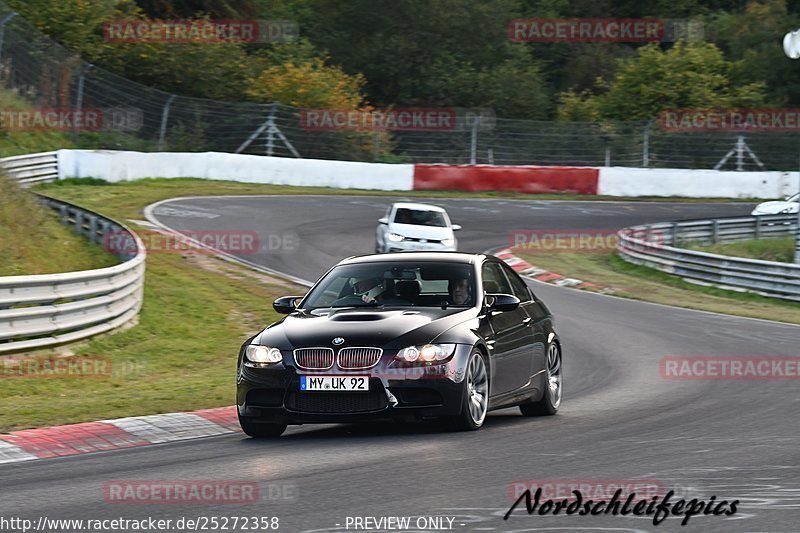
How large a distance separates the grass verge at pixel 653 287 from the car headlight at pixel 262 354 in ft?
50.4

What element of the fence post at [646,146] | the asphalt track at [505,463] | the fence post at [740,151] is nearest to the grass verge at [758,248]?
the fence post at [646,146]

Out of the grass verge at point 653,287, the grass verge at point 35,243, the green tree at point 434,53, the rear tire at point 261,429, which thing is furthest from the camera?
the green tree at point 434,53

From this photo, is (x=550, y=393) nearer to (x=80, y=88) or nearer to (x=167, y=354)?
(x=167, y=354)

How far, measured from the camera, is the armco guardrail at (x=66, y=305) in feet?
46.5

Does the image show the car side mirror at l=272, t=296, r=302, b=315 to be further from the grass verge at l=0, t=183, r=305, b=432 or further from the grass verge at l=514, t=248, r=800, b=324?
the grass verge at l=514, t=248, r=800, b=324

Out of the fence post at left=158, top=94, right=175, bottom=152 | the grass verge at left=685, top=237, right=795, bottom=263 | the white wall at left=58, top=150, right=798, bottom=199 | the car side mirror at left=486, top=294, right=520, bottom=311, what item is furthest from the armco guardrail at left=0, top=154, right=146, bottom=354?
the fence post at left=158, top=94, right=175, bottom=152

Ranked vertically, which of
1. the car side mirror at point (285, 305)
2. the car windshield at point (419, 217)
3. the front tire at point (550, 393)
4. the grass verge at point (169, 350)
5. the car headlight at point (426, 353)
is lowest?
the grass verge at point (169, 350)

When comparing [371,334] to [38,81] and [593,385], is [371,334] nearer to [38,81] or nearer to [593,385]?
[593,385]

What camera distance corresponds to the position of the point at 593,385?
1404cm

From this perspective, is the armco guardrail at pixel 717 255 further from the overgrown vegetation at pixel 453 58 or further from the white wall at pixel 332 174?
the overgrown vegetation at pixel 453 58

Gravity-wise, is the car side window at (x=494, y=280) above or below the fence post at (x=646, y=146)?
below

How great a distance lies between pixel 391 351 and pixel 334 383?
0.46m

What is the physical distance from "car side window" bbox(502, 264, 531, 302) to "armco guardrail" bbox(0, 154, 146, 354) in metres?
5.67

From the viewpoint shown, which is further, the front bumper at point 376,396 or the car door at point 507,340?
the car door at point 507,340
